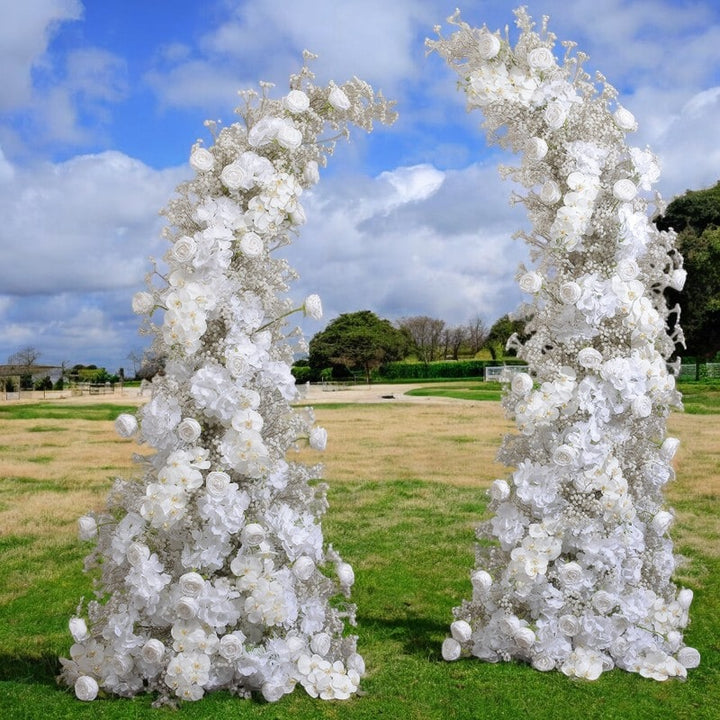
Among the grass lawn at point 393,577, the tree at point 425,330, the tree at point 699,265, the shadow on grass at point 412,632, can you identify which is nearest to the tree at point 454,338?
the tree at point 425,330

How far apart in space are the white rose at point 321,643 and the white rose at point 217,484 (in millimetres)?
1241

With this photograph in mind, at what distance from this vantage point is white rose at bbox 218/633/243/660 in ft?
17.0

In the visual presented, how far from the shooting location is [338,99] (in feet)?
18.8

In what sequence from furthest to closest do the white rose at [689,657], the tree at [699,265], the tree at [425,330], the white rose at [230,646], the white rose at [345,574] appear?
1. the tree at [425,330]
2. the tree at [699,265]
3. the white rose at [689,657]
4. the white rose at [345,574]
5. the white rose at [230,646]

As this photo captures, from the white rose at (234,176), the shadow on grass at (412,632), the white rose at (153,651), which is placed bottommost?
the shadow on grass at (412,632)

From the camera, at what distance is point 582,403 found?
594cm

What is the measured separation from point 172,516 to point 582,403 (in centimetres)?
295

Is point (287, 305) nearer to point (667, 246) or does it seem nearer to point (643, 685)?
point (667, 246)

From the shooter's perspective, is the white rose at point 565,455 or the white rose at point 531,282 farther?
the white rose at point 531,282

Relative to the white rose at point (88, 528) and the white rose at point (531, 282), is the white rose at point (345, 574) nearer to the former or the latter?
the white rose at point (88, 528)

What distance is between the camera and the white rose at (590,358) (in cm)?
593

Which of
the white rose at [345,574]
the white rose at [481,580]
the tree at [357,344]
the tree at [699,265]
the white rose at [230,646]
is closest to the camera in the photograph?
the white rose at [230,646]

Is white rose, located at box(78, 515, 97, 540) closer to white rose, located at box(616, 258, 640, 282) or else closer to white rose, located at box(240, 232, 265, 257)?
white rose, located at box(240, 232, 265, 257)

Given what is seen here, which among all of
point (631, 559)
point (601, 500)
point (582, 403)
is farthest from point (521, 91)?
point (631, 559)
